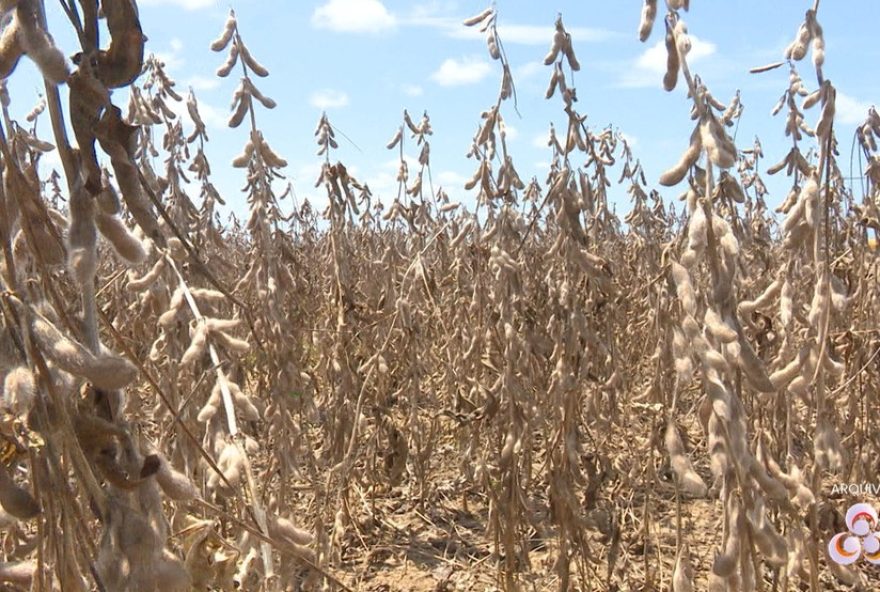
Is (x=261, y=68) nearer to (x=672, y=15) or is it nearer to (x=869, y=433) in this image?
(x=672, y=15)

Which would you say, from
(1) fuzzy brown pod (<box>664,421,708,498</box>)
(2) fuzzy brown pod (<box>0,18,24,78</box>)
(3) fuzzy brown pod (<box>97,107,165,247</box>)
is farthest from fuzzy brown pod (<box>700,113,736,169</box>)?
(2) fuzzy brown pod (<box>0,18,24,78</box>)

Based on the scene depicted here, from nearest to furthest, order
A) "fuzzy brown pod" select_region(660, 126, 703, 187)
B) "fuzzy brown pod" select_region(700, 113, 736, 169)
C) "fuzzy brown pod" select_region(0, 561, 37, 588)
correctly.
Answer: "fuzzy brown pod" select_region(0, 561, 37, 588) → "fuzzy brown pod" select_region(700, 113, 736, 169) → "fuzzy brown pod" select_region(660, 126, 703, 187)

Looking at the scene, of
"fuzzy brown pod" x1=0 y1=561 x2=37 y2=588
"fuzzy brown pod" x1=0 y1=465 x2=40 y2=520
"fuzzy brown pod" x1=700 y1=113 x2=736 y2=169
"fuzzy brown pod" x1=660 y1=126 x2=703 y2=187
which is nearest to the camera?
"fuzzy brown pod" x1=0 y1=465 x2=40 y2=520

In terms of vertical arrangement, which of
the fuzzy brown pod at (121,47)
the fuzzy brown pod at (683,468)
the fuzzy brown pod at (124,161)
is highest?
the fuzzy brown pod at (121,47)

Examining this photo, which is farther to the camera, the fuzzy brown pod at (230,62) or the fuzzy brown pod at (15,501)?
the fuzzy brown pod at (230,62)

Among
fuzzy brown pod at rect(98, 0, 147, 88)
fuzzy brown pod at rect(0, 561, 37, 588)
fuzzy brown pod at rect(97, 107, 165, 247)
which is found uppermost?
fuzzy brown pod at rect(98, 0, 147, 88)

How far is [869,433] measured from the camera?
154 inches

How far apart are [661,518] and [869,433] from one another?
3.56ft

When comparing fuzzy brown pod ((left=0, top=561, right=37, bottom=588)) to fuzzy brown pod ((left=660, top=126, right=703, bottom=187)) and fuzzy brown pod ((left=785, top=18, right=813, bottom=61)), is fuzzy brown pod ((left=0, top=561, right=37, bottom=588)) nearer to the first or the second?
fuzzy brown pod ((left=660, top=126, right=703, bottom=187))

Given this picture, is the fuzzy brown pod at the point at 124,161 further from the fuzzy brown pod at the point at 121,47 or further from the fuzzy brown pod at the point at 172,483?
the fuzzy brown pod at the point at 172,483

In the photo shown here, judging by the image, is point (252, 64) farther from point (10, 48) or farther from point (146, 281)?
point (10, 48)

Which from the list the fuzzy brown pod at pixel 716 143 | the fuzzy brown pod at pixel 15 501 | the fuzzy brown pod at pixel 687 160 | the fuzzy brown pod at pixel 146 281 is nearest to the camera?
the fuzzy brown pod at pixel 15 501

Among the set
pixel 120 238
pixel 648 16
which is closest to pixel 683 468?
pixel 648 16

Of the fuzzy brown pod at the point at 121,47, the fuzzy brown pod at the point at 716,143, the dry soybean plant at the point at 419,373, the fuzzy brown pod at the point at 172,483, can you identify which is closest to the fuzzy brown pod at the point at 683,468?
the dry soybean plant at the point at 419,373
